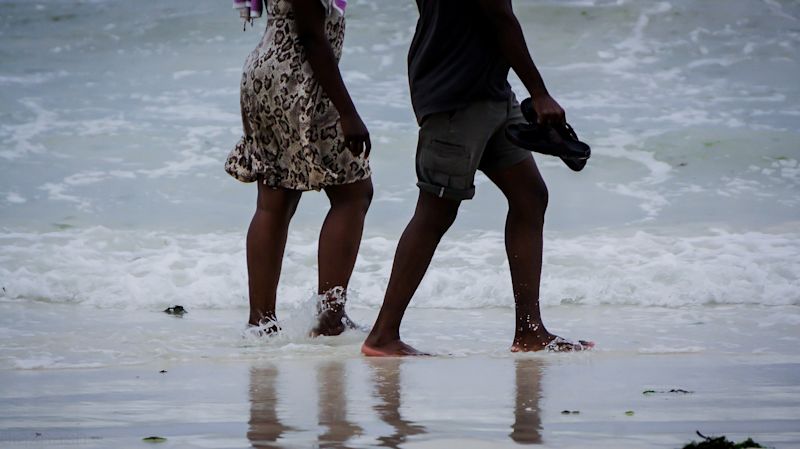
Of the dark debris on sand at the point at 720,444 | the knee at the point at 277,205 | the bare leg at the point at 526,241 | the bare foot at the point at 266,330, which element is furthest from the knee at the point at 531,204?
the dark debris on sand at the point at 720,444

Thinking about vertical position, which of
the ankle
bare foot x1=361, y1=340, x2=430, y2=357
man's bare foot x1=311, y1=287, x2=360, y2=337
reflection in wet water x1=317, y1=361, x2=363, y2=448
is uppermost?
man's bare foot x1=311, y1=287, x2=360, y2=337

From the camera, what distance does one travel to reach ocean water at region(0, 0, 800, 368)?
6688mm

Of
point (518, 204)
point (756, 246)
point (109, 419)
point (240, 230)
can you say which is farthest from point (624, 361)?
point (240, 230)

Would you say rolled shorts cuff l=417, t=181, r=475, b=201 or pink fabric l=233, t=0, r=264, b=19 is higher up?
pink fabric l=233, t=0, r=264, b=19

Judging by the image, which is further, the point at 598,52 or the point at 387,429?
the point at 598,52

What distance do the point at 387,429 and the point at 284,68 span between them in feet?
6.28

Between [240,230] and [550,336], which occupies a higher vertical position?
[240,230]

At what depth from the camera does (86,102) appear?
40.6ft

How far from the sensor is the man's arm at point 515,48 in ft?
13.7

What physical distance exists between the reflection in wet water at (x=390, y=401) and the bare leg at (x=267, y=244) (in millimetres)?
765

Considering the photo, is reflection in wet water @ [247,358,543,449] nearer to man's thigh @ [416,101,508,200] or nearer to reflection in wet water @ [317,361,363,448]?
reflection in wet water @ [317,361,363,448]

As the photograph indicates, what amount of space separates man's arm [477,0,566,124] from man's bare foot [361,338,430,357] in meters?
0.91

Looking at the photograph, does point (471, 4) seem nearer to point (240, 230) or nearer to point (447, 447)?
point (447, 447)

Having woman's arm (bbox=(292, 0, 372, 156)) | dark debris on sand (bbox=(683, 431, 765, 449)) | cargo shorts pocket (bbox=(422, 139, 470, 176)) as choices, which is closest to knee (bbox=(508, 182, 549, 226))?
cargo shorts pocket (bbox=(422, 139, 470, 176))
